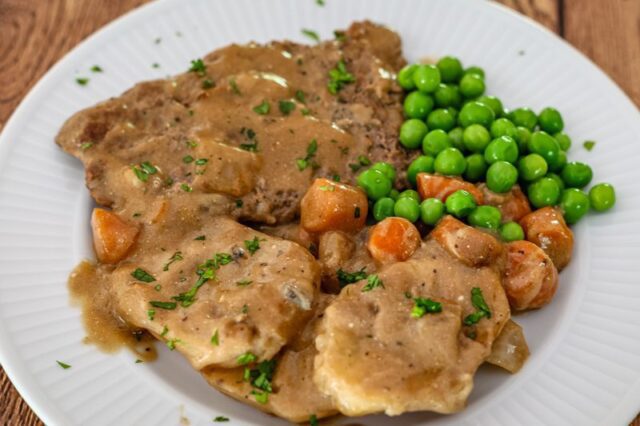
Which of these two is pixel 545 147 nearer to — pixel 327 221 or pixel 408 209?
pixel 408 209

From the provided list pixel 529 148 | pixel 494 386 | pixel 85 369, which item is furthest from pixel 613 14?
pixel 85 369

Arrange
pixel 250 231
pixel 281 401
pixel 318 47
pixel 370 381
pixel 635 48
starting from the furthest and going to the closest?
pixel 635 48 → pixel 318 47 → pixel 250 231 → pixel 281 401 → pixel 370 381

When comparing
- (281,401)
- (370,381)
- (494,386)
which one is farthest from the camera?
(494,386)

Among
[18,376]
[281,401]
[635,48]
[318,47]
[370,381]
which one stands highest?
[635,48]

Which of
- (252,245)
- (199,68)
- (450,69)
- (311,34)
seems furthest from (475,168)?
(199,68)

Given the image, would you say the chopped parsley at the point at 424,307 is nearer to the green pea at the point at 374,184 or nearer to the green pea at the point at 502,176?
the green pea at the point at 374,184

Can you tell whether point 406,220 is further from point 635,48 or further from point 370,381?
point 635,48

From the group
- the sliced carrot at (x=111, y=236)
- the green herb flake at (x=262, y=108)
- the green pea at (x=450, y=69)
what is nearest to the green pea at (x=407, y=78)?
the green pea at (x=450, y=69)

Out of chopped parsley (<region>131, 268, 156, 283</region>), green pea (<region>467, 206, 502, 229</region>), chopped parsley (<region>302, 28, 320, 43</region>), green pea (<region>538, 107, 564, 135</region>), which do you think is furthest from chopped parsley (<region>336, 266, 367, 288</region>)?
chopped parsley (<region>302, 28, 320, 43</region>)
